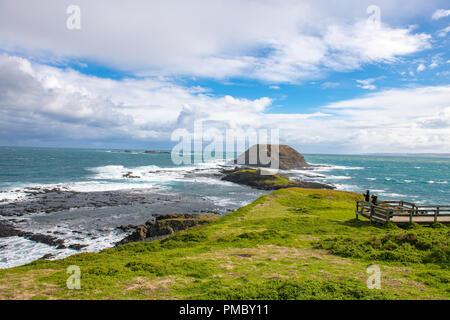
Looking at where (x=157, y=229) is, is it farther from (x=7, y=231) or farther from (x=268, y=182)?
(x=268, y=182)

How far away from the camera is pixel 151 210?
4041 cm

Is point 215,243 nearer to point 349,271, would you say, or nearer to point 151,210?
point 349,271

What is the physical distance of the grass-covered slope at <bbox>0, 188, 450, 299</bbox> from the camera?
8688 millimetres

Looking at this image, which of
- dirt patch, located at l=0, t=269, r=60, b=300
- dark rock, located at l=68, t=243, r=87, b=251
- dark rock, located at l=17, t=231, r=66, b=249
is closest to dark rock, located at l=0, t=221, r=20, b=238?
dark rock, located at l=17, t=231, r=66, b=249

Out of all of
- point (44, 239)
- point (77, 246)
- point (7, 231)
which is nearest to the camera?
point (77, 246)

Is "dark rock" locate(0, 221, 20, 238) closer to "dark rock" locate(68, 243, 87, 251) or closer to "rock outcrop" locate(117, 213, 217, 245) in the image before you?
"dark rock" locate(68, 243, 87, 251)

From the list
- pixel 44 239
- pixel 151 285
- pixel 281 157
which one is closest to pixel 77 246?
pixel 44 239

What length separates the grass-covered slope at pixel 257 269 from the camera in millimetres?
8688

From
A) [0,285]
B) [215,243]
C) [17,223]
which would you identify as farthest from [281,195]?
[17,223]

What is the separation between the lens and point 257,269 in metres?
11.5

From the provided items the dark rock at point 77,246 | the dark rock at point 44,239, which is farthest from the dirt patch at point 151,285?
the dark rock at point 44,239

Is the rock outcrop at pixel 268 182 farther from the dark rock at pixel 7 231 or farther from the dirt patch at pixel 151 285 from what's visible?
the dirt patch at pixel 151 285
